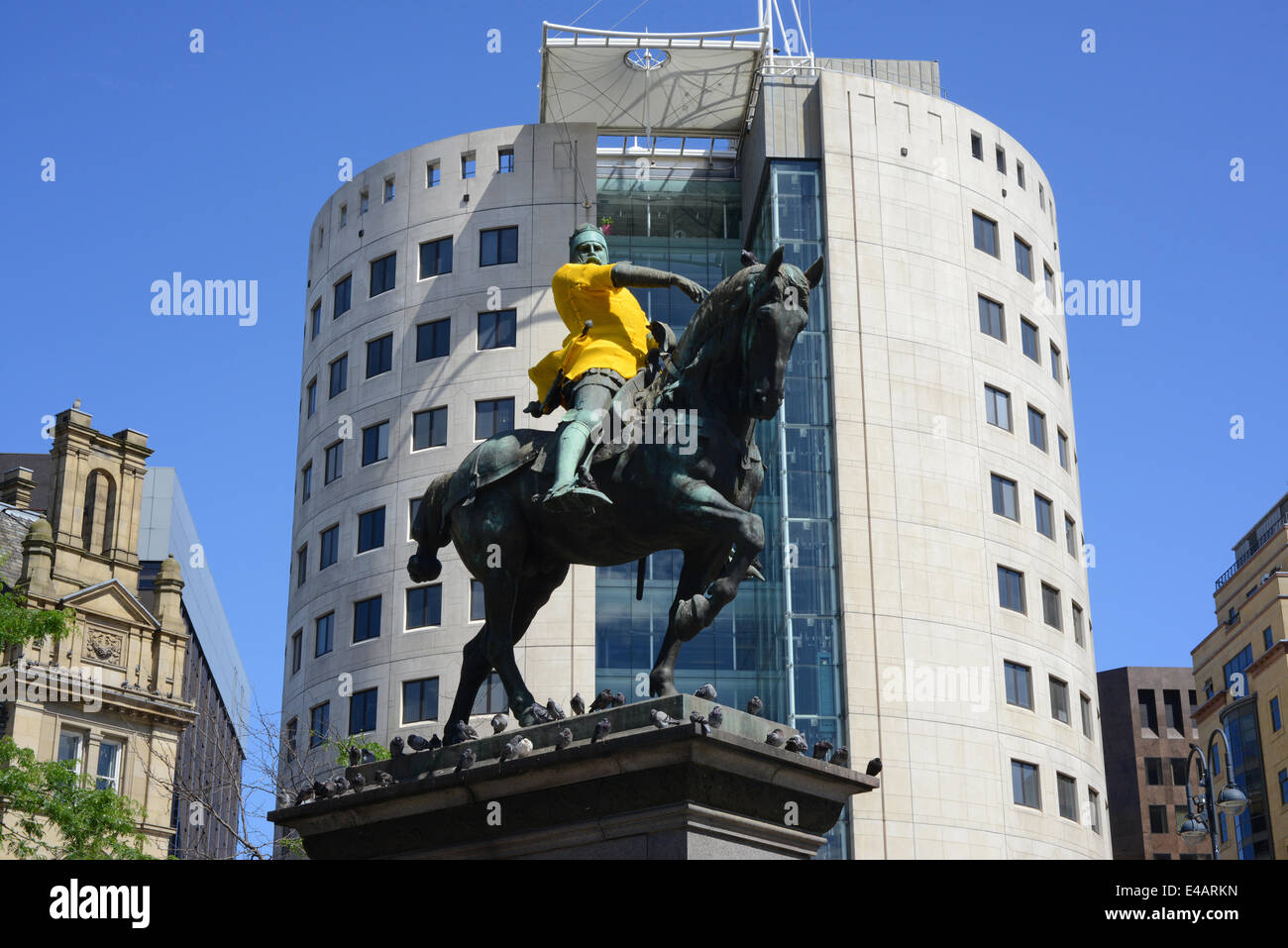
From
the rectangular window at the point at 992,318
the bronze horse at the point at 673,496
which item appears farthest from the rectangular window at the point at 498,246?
the bronze horse at the point at 673,496

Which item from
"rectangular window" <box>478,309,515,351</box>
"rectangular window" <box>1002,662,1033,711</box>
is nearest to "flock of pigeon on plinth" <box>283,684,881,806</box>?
"rectangular window" <box>1002,662,1033,711</box>

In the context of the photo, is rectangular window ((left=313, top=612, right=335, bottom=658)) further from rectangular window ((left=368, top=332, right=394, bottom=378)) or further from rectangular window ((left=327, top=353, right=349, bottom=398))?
rectangular window ((left=368, top=332, right=394, bottom=378))

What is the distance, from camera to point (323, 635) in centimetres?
7119

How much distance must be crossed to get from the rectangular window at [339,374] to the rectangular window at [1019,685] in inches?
1247

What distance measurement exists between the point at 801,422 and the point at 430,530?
52.3 meters

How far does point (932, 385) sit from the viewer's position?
225ft

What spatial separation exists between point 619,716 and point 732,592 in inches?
65.4

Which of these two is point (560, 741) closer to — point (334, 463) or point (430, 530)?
point (430, 530)

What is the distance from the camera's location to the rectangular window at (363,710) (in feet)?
218

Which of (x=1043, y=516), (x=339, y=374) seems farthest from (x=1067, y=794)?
(x=339, y=374)

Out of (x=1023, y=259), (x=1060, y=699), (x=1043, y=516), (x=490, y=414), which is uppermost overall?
(x=1023, y=259)

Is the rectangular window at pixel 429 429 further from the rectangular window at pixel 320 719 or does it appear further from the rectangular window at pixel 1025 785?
the rectangular window at pixel 1025 785
